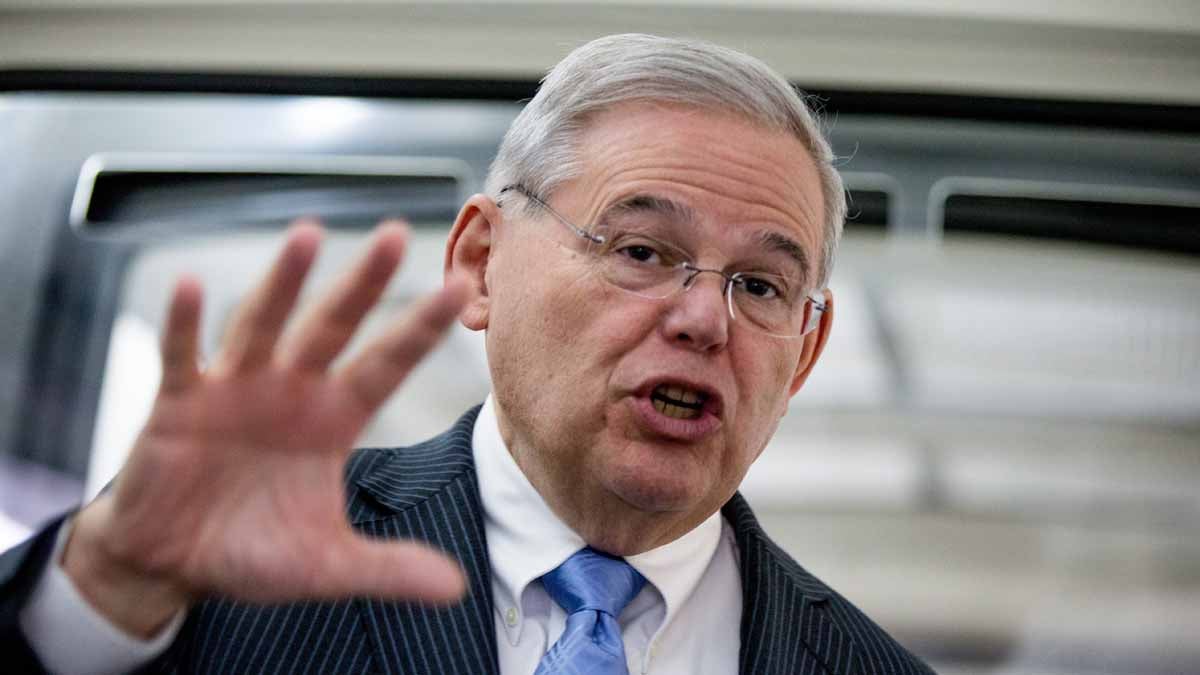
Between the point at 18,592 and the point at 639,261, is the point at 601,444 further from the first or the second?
the point at 18,592

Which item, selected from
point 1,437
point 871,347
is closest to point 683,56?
point 1,437

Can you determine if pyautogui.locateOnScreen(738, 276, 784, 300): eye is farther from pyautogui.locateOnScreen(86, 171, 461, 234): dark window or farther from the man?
pyautogui.locateOnScreen(86, 171, 461, 234): dark window

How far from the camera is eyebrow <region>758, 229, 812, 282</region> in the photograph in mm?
1391

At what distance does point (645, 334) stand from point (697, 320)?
0.06 metres

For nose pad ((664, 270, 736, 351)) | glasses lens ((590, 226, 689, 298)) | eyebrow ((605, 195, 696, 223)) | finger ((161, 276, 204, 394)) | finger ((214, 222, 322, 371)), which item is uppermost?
eyebrow ((605, 195, 696, 223))

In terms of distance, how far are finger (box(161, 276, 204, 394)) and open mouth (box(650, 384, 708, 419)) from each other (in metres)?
0.54

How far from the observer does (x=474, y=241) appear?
152 cm

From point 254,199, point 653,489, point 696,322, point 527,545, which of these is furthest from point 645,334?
point 254,199

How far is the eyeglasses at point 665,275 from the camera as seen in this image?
1.34 m

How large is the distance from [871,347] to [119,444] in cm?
201

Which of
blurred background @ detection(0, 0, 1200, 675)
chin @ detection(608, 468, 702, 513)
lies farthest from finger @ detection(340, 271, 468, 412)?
blurred background @ detection(0, 0, 1200, 675)

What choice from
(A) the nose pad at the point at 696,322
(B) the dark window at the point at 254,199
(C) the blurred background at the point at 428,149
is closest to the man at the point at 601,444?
(A) the nose pad at the point at 696,322

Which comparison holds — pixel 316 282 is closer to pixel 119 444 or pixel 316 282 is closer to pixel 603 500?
pixel 119 444

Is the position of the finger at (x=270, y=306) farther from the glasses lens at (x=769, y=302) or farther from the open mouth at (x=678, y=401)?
the glasses lens at (x=769, y=302)
